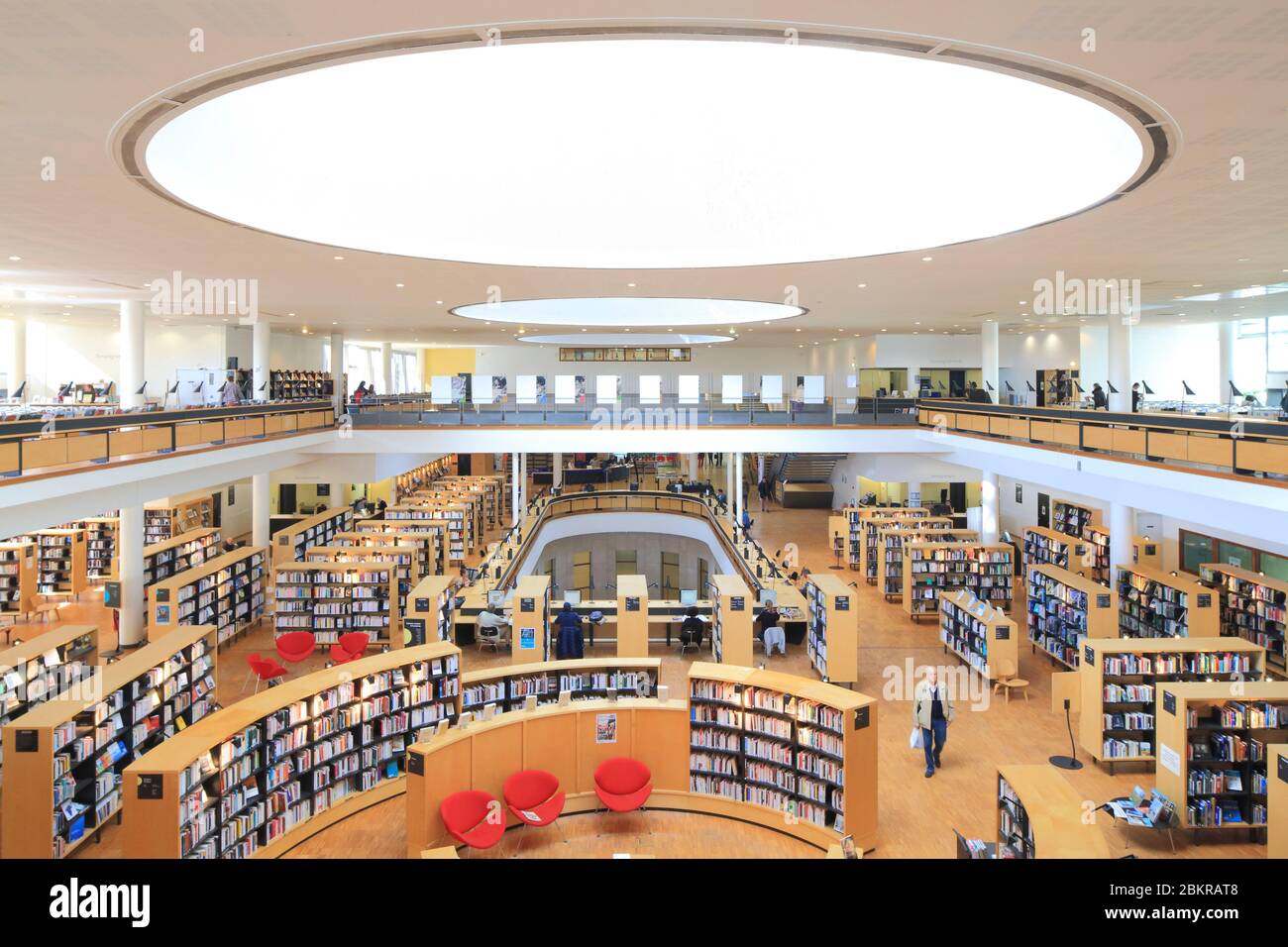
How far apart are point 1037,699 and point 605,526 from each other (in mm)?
15135

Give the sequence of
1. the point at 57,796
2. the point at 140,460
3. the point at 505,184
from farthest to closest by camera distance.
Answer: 1. the point at 140,460
2. the point at 505,184
3. the point at 57,796

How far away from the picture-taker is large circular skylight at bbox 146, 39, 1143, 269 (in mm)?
7602

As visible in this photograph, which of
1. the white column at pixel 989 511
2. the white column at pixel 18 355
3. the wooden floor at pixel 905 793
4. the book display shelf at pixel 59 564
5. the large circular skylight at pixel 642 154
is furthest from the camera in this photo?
the white column at pixel 18 355

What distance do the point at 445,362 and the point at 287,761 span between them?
104 ft

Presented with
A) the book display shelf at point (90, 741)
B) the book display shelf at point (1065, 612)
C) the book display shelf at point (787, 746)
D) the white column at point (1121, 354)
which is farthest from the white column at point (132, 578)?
the white column at point (1121, 354)

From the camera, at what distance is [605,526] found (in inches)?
1003

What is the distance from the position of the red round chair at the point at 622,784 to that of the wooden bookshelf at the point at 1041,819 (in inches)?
134

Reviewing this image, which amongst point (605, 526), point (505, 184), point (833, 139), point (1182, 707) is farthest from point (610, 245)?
point (605, 526)

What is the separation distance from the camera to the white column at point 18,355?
62.2ft

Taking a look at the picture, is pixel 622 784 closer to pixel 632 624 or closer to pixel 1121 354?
pixel 632 624

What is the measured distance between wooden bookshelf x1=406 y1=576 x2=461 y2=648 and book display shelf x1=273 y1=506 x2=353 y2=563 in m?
3.49

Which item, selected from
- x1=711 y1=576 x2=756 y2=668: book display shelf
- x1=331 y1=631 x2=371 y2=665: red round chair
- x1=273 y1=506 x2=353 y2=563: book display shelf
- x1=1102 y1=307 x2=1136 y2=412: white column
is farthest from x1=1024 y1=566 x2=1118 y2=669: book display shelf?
x1=273 y1=506 x2=353 y2=563: book display shelf

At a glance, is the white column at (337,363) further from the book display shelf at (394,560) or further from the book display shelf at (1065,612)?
the book display shelf at (1065,612)
